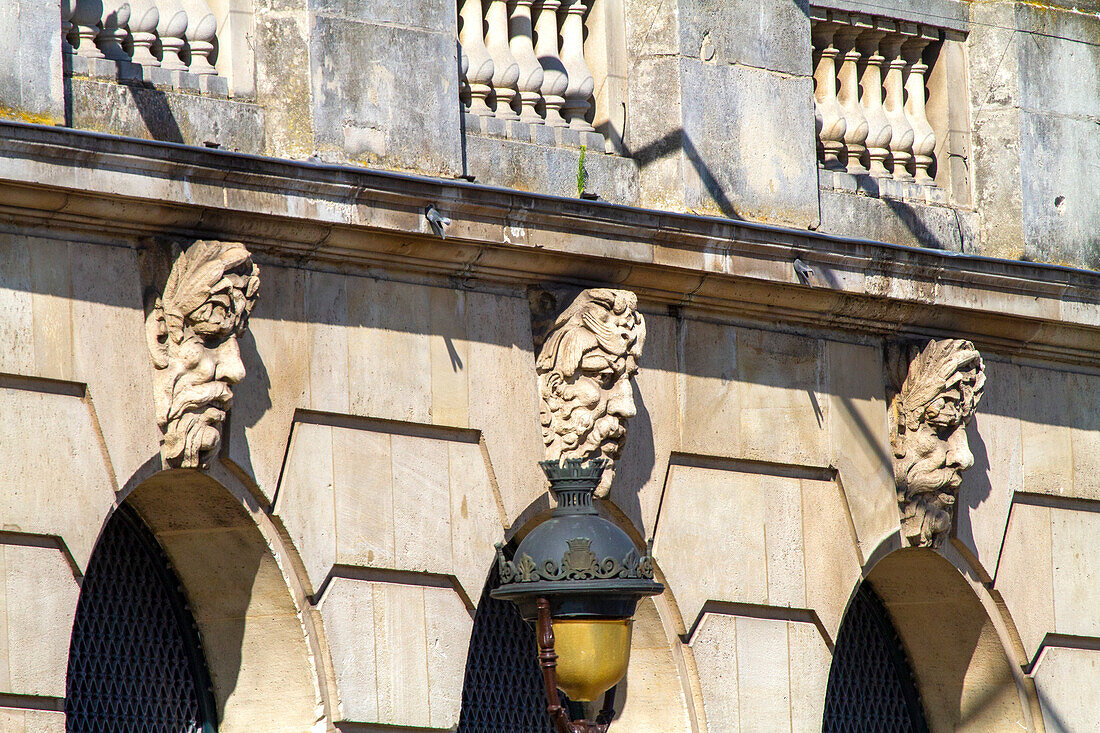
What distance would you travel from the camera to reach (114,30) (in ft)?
32.3

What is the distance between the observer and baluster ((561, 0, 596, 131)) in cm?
1149

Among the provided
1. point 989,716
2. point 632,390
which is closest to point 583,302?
point 632,390

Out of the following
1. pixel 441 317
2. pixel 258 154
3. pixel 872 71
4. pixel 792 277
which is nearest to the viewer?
pixel 258 154

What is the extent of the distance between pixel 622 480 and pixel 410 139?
76.0 inches

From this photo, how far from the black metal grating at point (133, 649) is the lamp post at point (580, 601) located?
2.23m

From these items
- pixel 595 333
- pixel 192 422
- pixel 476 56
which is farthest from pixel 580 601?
pixel 476 56

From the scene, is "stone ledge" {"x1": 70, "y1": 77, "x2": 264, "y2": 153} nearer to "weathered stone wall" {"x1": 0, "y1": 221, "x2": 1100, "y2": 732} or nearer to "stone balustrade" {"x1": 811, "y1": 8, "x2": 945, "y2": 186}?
"weathered stone wall" {"x1": 0, "y1": 221, "x2": 1100, "y2": 732}

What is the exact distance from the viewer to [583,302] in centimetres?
1100

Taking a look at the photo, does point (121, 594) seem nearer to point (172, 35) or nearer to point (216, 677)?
point (216, 677)

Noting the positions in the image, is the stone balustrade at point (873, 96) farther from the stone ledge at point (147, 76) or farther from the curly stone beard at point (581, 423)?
the stone ledge at point (147, 76)

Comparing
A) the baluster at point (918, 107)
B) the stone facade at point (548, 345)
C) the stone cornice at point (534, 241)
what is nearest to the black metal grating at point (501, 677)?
the stone facade at point (548, 345)

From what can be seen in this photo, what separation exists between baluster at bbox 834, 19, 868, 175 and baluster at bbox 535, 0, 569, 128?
1.88m

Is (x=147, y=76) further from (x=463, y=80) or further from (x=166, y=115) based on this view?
(x=463, y=80)

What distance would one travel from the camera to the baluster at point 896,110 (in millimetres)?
12844
